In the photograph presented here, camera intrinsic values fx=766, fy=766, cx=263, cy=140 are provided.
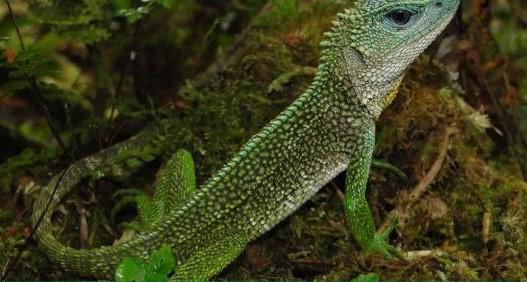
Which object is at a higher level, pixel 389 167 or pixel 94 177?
pixel 389 167

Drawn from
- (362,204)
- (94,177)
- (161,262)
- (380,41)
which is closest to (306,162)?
(362,204)

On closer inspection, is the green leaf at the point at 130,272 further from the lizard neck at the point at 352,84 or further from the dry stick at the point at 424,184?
the dry stick at the point at 424,184

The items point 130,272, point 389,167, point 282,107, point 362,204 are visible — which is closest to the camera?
point 130,272

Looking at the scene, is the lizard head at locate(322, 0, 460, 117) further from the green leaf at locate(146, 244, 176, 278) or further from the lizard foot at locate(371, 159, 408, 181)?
the green leaf at locate(146, 244, 176, 278)

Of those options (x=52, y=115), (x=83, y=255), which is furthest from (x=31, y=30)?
(x=83, y=255)

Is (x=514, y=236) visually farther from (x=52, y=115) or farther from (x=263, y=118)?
(x=52, y=115)

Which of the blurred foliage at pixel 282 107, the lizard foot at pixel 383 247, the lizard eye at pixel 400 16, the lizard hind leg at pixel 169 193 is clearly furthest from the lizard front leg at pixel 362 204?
the lizard hind leg at pixel 169 193

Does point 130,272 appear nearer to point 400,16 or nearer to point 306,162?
point 306,162

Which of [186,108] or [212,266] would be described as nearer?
[212,266]
